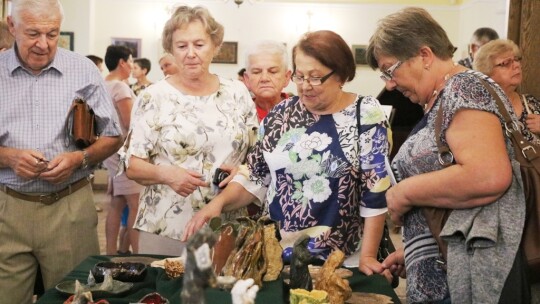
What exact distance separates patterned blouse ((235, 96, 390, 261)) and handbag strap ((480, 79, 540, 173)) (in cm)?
64

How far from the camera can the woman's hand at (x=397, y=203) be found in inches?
83.0

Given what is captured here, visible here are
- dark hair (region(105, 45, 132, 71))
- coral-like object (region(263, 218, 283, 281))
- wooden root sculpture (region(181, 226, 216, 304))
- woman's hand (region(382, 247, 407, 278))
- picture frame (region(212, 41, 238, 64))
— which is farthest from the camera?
picture frame (region(212, 41, 238, 64))

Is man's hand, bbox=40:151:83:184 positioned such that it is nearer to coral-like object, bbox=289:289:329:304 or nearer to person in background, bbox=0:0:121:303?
person in background, bbox=0:0:121:303

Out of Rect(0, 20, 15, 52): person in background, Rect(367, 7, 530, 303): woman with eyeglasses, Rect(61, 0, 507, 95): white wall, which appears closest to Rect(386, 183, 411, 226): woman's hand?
Rect(367, 7, 530, 303): woman with eyeglasses

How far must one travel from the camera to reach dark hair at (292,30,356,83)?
253cm

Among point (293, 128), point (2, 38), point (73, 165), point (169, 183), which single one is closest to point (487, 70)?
point (293, 128)

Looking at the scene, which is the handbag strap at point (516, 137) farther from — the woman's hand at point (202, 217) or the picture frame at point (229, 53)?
the picture frame at point (229, 53)

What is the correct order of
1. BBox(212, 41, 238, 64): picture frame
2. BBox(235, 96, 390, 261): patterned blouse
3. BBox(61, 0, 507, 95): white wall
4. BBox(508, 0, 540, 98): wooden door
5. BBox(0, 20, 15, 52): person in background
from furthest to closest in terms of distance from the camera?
BBox(212, 41, 238, 64): picture frame < BBox(61, 0, 507, 95): white wall < BBox(0, 20, 15, 52): person in background < BBox(508, 0, 540, 98): wooden door < BBox(235, 96, 390, 261): patterned blouse

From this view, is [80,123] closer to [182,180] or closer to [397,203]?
[182,180]

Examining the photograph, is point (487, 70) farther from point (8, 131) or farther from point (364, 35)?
point (364, 35)

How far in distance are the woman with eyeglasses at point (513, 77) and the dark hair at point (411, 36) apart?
1.40 m

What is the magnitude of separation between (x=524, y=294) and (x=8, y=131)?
2.06 meters

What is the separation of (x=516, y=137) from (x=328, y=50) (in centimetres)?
82

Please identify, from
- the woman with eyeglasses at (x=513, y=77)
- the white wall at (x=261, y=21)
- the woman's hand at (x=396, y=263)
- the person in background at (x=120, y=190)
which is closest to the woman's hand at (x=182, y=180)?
the woman's hand at (x=396, y=263)
